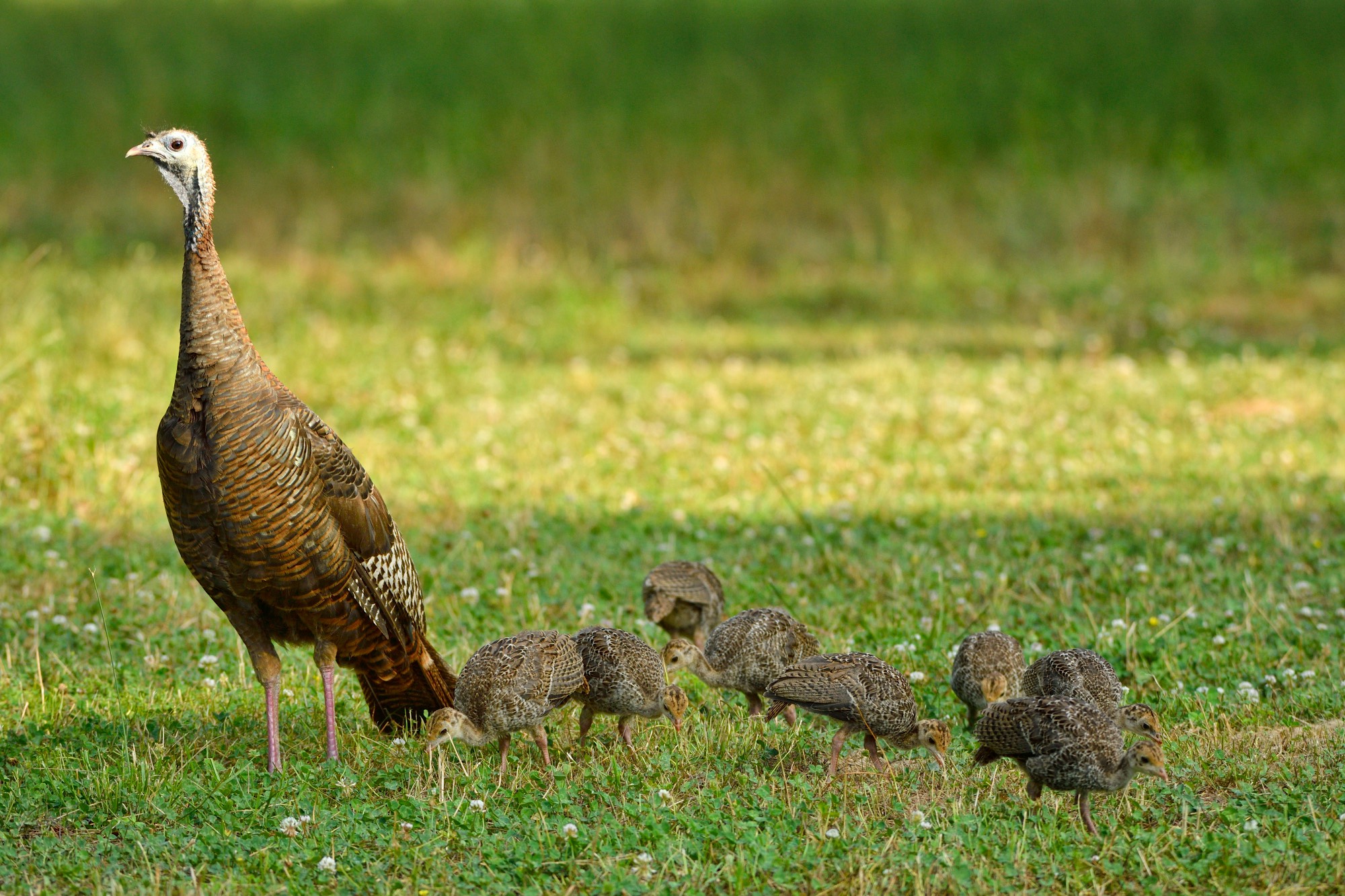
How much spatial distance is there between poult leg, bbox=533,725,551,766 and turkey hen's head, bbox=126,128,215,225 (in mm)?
2285

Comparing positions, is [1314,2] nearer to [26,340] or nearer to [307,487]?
[26,340]

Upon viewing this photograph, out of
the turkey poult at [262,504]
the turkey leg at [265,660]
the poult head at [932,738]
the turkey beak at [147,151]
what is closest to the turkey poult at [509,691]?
the turkey poult at [262,504]

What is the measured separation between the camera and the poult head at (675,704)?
571cm

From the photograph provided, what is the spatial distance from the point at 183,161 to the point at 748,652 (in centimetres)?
283

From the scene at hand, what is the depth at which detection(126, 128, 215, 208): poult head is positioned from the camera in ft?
17.9

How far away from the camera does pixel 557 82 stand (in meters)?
20.8

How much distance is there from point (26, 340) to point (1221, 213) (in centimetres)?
1246

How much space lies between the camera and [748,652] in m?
5.89

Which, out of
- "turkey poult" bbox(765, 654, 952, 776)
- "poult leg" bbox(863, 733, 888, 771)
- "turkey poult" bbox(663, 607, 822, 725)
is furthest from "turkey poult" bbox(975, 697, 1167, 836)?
"turkey poult" bbox(663, 607, 822, 725)

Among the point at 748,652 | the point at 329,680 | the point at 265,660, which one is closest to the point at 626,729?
the point at 748,652

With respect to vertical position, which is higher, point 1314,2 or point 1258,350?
point 1314,2

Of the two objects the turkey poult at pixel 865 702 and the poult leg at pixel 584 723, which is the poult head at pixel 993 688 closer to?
the turkey poult at pixel 865 702

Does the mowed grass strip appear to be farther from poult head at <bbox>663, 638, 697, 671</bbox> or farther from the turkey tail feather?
poult head at <bbox>663, 638, 697, 671</bbox>

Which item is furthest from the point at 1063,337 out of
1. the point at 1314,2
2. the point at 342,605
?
the point at 1314,2
